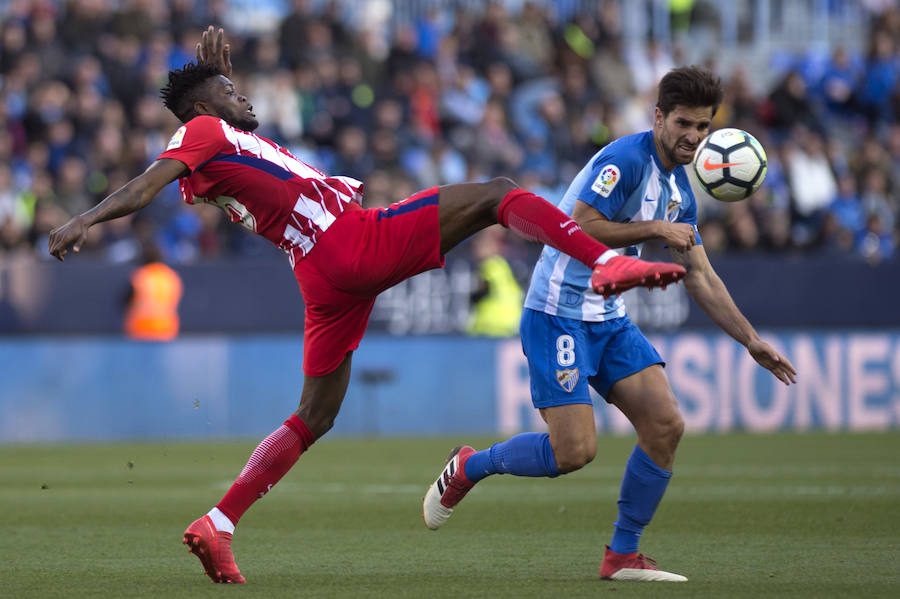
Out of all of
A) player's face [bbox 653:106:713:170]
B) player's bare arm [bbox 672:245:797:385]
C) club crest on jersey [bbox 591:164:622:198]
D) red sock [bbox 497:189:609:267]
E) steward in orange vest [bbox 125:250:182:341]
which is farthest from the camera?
steward in orange vest [bbox 125:250:182:341]

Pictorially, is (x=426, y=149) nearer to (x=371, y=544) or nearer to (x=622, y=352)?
(x=371, y=544)

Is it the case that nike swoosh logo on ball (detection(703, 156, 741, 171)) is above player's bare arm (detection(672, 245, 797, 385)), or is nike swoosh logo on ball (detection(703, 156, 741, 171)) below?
above

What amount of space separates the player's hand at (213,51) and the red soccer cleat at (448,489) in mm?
2030

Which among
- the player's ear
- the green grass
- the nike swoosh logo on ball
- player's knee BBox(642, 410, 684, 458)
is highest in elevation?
the player's ear

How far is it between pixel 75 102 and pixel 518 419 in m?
6.37

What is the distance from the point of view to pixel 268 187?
5.93 meters

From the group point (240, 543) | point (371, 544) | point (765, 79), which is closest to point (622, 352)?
point (371, 544)

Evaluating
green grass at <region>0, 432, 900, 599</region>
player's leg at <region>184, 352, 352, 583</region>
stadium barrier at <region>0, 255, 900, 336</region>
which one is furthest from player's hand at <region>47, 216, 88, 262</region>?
stadium barrier at <region>0, 255, 900, 336</region>

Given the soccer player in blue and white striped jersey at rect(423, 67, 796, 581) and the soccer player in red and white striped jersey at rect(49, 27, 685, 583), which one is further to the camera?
the soccer player in blue and white striped jersey at rect(423, 67, 796, 581)

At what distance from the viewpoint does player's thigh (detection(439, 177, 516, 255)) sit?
569cm

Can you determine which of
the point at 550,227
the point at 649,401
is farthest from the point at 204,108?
the point at 649,401

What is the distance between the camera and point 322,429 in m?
6.33

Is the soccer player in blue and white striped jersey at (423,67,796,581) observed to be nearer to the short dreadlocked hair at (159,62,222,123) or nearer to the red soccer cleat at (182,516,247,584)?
the red soccer cleat at (182,516,247,584)

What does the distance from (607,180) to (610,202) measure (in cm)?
9
